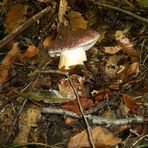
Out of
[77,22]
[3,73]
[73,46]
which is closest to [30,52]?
[3,73]

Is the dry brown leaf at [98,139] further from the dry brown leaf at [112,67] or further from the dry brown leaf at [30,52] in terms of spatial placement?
the dry brown leaf at [30,52]

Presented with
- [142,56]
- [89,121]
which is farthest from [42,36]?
[89,121]

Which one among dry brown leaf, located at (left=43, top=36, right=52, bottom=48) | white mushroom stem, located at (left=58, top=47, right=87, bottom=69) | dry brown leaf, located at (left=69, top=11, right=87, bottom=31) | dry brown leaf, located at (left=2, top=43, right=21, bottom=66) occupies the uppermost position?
dry brown leaf, located at (left=69, top=11, right=87, bottom=31)

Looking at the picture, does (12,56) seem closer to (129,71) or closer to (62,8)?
(62,8)

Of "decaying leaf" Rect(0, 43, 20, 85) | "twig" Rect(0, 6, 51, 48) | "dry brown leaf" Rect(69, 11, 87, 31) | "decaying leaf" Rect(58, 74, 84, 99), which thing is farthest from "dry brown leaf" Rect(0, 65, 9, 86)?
"dry brown leaf" Rect(69, 11, 87, 31)

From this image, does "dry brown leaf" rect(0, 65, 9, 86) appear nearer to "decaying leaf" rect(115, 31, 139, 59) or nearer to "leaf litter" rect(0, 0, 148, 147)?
"leaf litter" rect(0, 0, 148, 147)

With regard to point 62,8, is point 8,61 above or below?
below

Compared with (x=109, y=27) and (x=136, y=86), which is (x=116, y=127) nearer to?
(x=136, y=86)
